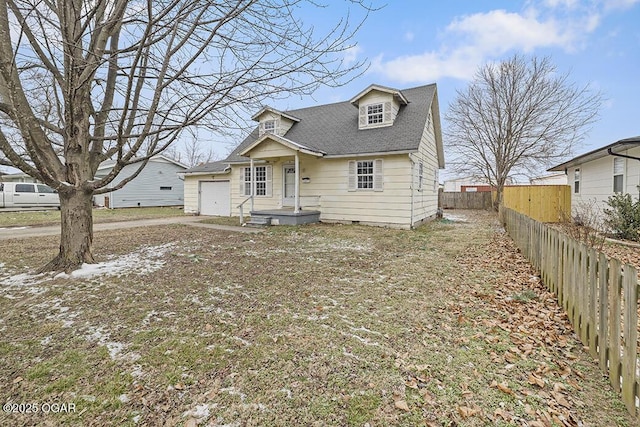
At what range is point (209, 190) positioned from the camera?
61.2 ft

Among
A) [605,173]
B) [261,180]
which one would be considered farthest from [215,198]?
[605,173]

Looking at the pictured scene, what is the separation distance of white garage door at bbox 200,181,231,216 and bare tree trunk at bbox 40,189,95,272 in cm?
Answer: 1190

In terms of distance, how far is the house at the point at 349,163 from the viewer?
12.5 metres

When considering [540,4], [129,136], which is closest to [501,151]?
[540,4]

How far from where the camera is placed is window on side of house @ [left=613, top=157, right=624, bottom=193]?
10.4 m

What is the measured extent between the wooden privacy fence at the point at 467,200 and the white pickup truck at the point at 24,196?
→ 2892 cm

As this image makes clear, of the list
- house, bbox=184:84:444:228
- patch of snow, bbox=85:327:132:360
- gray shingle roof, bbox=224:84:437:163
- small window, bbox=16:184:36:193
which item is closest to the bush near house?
house, bbox=184:84:444:228

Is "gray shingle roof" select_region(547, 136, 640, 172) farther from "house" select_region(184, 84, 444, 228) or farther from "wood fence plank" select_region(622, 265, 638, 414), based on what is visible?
"wood fence plank" select_region(622, 265, 638, 414)

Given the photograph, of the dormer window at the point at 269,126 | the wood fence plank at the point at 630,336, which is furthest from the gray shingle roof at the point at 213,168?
the wood fence plank at the point at 630,336

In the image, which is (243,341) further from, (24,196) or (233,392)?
(24,196)

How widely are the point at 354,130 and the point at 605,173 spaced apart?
31.9 feet

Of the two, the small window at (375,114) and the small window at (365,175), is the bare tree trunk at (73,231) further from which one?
the small window at (375,114)

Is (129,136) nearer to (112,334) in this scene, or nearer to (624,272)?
(112,334)

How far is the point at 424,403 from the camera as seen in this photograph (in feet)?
7.78
